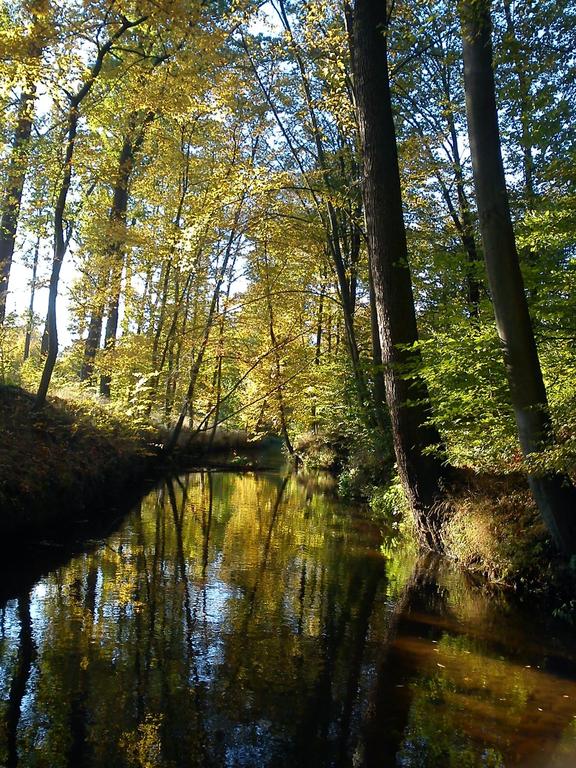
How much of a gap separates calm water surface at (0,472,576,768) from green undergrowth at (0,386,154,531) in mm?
1103

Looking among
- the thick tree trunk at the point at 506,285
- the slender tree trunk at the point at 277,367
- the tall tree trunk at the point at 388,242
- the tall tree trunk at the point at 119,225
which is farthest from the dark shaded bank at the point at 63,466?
the slender tree trunk at the point at 277,367

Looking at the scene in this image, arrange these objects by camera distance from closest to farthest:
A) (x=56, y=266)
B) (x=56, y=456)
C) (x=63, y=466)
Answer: (x=63, y=466), (x=56, y=456), (x=56, y=266)

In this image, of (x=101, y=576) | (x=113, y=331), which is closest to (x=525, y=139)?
(x=101, y=576)

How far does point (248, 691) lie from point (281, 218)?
50.3ft

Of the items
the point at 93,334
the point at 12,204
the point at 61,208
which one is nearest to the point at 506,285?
the point at 61,208

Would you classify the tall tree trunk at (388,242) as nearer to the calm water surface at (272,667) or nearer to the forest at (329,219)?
the forest at (329,219)

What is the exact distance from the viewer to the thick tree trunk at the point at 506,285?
658cm

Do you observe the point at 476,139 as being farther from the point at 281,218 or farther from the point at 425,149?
the point at 281,218

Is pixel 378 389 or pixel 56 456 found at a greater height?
pixel 378 389

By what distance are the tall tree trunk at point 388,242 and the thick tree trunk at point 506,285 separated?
1775 mm

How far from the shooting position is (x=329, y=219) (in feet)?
54.8

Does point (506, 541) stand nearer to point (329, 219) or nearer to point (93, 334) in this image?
point (329, 219)

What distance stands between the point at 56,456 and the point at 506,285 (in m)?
7.33

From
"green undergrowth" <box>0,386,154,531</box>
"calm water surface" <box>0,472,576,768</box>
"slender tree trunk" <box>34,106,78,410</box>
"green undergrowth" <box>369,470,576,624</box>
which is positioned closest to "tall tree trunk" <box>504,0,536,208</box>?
"green undergrowth" <box>369,470,576,624</box>
